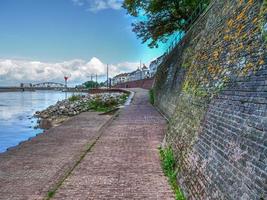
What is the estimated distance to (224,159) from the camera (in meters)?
4.93

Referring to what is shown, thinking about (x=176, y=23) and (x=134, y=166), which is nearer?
(x=134, y=166)

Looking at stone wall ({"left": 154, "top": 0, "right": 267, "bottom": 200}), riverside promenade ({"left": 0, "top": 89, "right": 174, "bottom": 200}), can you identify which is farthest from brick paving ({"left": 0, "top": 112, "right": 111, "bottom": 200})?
stone wall ({"left": 154, "top": 0, "right": 267, "bottom": 200})

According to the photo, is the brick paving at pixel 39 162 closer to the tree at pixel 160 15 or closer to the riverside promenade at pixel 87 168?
the riverside promenade at pixel 87 168

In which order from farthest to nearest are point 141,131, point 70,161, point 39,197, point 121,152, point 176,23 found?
point 176,23 → point 141,131 → point 121,152 → point 70,161 → point 39,197

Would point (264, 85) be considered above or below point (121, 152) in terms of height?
above

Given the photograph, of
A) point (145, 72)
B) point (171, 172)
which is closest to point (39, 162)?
point (171, 172)

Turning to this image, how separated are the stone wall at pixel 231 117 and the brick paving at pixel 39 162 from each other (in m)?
3.09

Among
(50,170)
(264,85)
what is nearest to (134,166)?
(50,170)

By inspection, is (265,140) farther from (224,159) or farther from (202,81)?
(202,81)

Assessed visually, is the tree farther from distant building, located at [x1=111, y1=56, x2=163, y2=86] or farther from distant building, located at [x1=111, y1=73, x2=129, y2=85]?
distant building, located at [x1=111, y1=73, x2=129, y2=85]

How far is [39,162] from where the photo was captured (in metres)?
9.76

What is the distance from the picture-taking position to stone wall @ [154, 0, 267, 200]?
4.14m

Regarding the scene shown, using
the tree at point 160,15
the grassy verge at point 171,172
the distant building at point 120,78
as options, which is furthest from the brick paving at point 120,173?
the distant building at point 120,78

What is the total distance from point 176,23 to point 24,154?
63.5 feet
